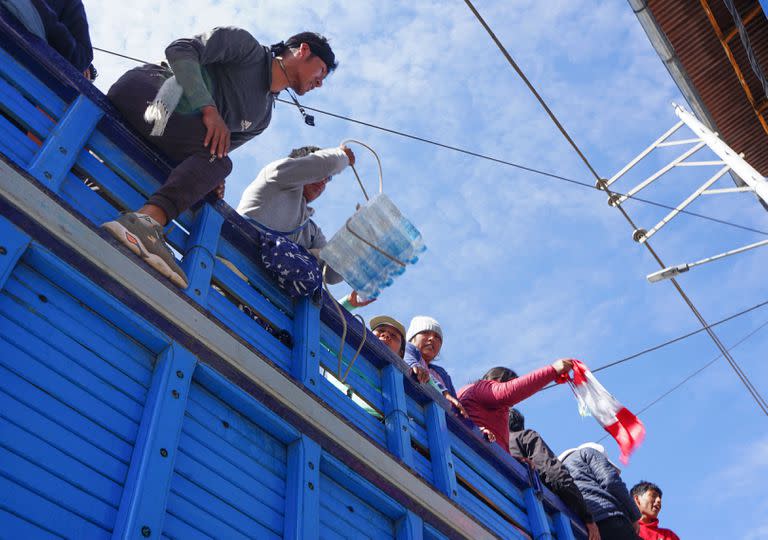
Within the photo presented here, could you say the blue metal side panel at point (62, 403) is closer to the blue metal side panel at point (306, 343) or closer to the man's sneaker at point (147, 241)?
the man's sneaker at point (147, 241)

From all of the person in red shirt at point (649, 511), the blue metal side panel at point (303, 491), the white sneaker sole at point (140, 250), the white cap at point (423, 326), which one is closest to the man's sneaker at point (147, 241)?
the white sneaker sole at point (140, 250)

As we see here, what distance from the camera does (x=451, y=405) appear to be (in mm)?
5098

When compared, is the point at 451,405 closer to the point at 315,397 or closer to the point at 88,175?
the point at 315,397

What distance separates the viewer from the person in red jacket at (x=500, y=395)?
17.8 feet

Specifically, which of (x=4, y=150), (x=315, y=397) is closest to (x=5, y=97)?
(x=4, y=150)

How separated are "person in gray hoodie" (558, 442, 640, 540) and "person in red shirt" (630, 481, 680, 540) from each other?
1.67ft

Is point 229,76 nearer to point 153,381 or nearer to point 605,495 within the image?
point 153,381

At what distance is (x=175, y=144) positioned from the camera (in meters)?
3.73

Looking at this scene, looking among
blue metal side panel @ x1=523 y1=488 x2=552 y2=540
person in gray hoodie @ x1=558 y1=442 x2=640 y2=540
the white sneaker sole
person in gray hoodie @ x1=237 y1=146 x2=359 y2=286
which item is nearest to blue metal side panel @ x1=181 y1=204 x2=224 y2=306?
the white sneaker sole

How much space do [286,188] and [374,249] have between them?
2.07ft

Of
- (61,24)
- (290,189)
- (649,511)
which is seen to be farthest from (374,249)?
(649,511)

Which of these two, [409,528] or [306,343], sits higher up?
[306,343]

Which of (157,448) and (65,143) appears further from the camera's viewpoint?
(65,143)

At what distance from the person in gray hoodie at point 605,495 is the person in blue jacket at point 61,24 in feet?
14.9
